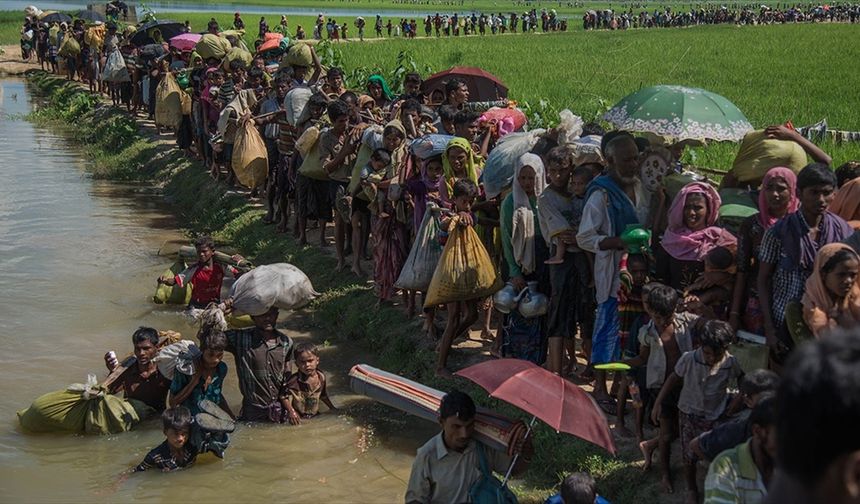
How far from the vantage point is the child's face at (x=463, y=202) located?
7.62 meters

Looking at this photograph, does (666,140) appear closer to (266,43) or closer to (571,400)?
(571,400)

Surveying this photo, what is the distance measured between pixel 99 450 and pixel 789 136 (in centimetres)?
480

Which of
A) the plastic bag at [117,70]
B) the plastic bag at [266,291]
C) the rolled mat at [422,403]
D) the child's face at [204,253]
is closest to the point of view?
the rolled mat at [422,403]

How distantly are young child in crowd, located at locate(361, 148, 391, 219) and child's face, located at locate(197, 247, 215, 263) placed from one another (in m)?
1.41

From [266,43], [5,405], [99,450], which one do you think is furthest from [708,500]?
[266,43]

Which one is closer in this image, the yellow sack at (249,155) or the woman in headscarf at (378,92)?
the woman in headscarf at (378,92)

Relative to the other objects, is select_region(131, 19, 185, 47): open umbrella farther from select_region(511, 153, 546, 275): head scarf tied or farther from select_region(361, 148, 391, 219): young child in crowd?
select_region(511, 153, 546, 275): head scarf tied

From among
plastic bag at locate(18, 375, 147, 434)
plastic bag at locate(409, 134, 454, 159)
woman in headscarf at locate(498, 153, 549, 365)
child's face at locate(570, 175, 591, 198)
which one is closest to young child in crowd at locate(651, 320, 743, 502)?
child's face at locate(570, 175, 591, 198)

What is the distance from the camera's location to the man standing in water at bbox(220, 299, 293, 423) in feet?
24.4

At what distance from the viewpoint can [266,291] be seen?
7.45 metres

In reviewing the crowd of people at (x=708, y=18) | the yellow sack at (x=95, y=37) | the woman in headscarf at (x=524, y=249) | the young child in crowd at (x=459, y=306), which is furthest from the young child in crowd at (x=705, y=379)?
the crowd of people at (x=708, y=18)

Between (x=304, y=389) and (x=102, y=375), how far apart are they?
83.4 inches

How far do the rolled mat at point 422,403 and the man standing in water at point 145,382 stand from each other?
1.84 metres

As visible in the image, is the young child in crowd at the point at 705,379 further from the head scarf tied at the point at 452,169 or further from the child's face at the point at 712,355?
the head scarf tied at the point at 452,169
